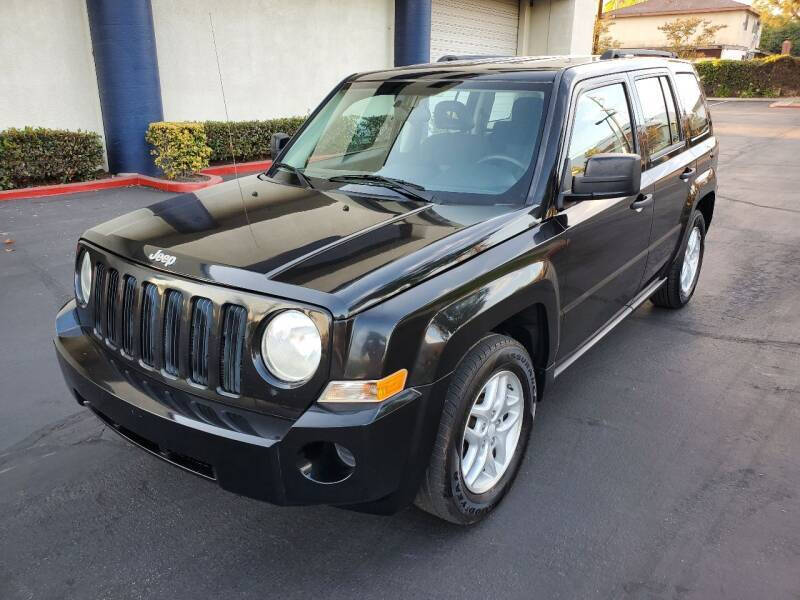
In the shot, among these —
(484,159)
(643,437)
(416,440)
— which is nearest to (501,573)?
(416,440)

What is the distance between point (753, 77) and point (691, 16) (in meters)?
26.9

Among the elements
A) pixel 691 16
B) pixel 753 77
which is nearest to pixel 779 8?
pixel 691 16

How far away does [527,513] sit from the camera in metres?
3.00

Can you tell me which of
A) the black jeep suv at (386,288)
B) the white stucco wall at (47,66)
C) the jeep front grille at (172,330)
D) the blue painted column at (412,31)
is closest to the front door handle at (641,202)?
Answer: the black jeep suv at (386,288)

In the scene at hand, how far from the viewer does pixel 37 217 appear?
Result: 8156mm

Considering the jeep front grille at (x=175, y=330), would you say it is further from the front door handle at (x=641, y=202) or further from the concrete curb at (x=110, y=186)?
the concrete curb at (x=110, y=186)

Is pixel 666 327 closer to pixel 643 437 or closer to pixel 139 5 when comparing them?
pixel 643 437

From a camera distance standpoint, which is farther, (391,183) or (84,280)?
(391,183)

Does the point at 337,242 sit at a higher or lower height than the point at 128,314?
higher

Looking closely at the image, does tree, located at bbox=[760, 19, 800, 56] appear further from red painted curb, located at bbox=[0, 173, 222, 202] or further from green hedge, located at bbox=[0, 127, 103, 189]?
green hedge, located at bbox=[0, 127, 103, 189]

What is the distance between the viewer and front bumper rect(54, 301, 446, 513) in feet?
7.30

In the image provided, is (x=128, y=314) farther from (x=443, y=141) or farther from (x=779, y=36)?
(x=779, y=36)

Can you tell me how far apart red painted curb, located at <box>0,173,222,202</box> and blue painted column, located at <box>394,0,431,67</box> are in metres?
6.60

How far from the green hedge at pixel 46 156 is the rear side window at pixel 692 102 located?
8.30 metres
